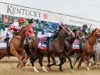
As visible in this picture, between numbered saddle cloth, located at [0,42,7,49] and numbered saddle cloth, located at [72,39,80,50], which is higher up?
numbered saddle cloth, located at [0,42,7,49]

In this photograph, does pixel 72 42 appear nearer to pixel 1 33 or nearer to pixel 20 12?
pixel 1 33

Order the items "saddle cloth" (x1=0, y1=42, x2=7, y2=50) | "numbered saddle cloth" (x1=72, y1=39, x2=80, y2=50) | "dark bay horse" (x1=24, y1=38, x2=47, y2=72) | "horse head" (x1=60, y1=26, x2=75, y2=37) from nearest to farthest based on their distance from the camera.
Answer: "saddle cloth" (x1=0, y1=42, x2=7, y2=50)
"horse head" (x1=60, y1=26, x2=75, y2=37)
"dark bay horse" (x1=24, y1=38, x2=47, y2=72)
"numbered saddle cloth" (x1=72, y1=39, x2=80, y2=50)

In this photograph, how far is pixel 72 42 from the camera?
16562 mm

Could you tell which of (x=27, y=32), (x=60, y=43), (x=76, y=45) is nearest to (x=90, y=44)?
(x=76, y=45)

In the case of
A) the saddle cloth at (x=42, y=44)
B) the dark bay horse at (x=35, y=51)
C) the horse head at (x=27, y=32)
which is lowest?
the dark bay horse at (x=35, y=51)

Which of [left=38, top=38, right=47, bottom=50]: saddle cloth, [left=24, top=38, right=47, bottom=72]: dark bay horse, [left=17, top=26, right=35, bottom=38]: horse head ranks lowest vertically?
[left=24, top=38, right=47, bottom=72]: dark bay horse

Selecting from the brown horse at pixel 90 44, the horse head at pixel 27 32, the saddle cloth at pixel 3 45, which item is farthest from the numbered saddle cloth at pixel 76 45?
the saddle cloth at pixel 3 45

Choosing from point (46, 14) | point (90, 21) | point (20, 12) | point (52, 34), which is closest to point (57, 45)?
point (52, 34)

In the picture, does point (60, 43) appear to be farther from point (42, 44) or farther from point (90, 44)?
point (90, 44)

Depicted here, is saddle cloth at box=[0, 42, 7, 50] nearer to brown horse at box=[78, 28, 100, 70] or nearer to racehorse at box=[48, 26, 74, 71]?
racehorse at box=[48, 26, 74, 71]

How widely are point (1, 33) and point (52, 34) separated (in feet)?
30.4

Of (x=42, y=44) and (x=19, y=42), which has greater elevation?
(x=19, y=42)

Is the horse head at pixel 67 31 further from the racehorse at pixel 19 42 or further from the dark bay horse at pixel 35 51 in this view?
the racehorse at pixel 19 42

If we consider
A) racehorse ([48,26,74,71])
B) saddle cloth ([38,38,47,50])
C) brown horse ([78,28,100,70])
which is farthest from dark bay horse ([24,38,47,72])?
brown horse ([78,28,100,70])
